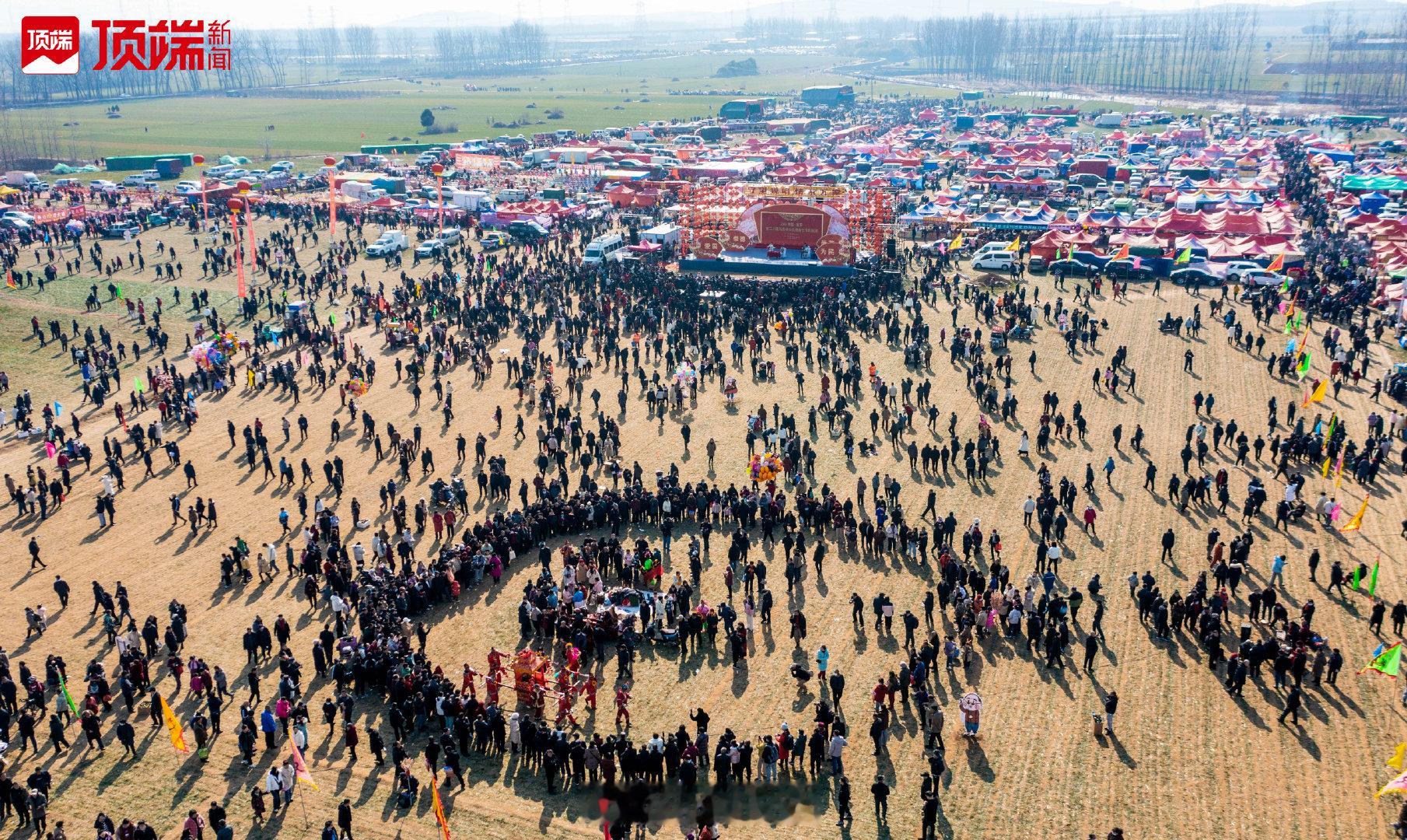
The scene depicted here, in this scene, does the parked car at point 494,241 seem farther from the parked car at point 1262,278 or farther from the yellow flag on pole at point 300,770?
the yellow flag on pole at point 300,770

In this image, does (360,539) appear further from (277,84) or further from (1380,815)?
(277,84)

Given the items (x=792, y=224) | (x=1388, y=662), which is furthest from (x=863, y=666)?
(x=792, y=224)

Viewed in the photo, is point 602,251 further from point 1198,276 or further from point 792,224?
point 1198,276

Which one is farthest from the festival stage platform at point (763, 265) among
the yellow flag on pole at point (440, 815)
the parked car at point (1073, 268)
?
the yellow flag on pole at point (440, 815)

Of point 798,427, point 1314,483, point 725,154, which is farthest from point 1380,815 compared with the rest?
point 725,154

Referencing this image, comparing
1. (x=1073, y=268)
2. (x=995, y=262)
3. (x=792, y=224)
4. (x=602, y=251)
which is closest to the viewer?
(x=1073, y=268)

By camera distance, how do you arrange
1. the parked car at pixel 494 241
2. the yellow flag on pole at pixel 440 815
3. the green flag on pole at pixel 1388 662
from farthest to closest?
1. the parked car at pixel 494 241
2. the green flag on pole at pixel 1388 662
3. the yellow flag on pole at pixel 440 815
